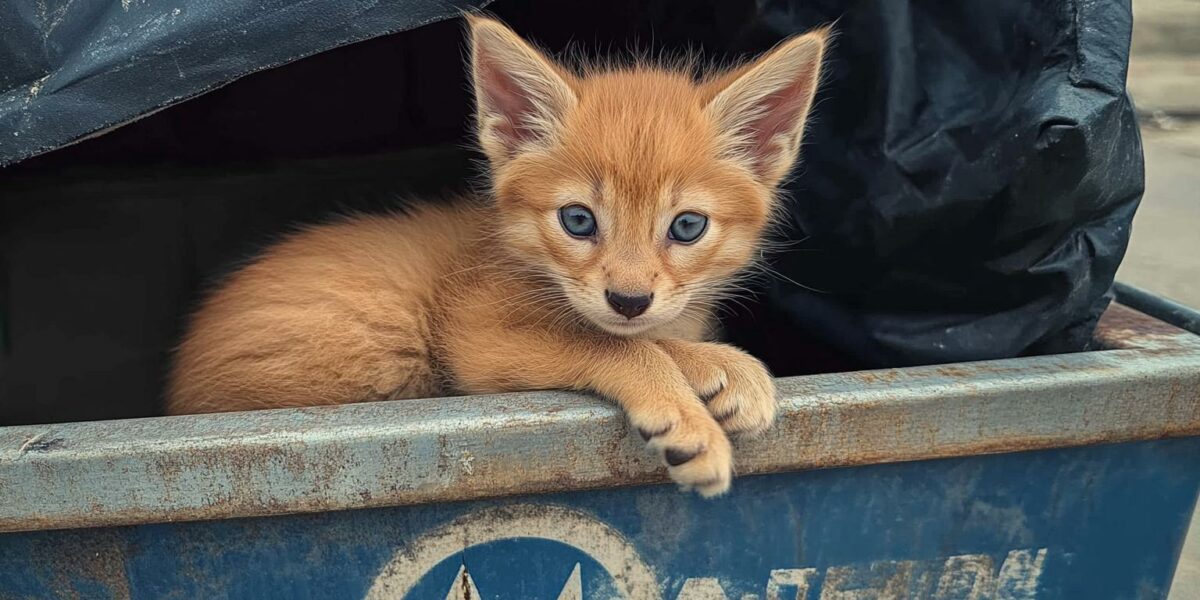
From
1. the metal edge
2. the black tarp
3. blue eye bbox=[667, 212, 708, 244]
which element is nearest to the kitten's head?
blue eye bbox=[667, 212, 708, 244]

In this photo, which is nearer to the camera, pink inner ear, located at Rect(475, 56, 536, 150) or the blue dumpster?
the blue dumpster

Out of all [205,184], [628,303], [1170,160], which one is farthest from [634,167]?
[1170,160]

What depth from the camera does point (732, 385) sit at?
129cm

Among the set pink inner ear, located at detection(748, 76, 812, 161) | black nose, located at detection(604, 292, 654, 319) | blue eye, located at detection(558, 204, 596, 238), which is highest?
pink inner ear, located at detection(748, 76, 812, 161)

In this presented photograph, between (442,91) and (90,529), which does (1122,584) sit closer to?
(90,529)

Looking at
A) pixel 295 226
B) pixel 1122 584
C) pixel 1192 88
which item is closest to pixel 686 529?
pixel 1122 584

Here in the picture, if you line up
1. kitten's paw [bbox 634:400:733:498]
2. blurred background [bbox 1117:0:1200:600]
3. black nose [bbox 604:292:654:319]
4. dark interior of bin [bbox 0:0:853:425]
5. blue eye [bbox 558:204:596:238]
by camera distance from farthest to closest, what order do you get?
1. blurred background [bbox 1117:0:1200:600]
2. dark interior of bin [bbox 0:0:853:425]
3. blue eye [bbox 558:204:596:238]
4. black nose [bbox 604:292:654:319]
5. kitten's paw [bbox 634:400:733:498]

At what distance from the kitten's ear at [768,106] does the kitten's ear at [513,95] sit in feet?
0.91

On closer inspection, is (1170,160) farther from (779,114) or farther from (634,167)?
(634,167)

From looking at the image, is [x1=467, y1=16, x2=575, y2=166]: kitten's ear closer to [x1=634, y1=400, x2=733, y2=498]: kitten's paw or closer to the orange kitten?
the orange kitten

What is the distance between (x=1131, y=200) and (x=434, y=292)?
1.12m

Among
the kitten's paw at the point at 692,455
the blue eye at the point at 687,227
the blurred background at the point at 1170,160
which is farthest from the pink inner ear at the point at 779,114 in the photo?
the blurred background at the point at 1170,160

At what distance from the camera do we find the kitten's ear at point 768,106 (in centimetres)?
142

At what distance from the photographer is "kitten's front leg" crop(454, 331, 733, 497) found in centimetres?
112
